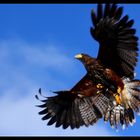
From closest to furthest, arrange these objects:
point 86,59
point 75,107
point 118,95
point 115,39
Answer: point 115,39 < point 86,59 < point 118,95 < point 75,107

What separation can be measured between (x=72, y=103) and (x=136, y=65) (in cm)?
208

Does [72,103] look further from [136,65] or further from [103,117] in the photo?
[136,65]

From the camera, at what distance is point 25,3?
10648 mm

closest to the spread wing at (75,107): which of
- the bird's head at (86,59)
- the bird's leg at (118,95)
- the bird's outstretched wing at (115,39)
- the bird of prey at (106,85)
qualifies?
the bird of prey at (106,85)

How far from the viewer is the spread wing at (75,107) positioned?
11.4 m

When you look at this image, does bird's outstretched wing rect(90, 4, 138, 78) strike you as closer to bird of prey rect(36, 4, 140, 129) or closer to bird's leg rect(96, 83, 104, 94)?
bird of prey rect(36, 4, 140, 129)

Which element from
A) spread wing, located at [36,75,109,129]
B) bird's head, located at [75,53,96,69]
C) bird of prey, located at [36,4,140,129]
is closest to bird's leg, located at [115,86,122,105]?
bird of prey, located at [36,4,140,129]

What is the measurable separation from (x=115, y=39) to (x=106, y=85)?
40.1 inches

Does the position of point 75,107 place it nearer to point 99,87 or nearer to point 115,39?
point 99,87

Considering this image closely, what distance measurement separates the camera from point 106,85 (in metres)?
10.8

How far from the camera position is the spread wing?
1139cm

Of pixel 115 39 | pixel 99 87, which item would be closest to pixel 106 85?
pixel 99 87

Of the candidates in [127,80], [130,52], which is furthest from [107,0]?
[127,80]

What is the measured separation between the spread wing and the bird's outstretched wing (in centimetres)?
84
